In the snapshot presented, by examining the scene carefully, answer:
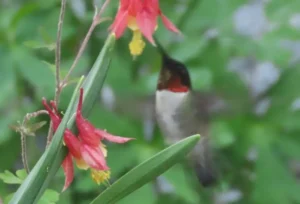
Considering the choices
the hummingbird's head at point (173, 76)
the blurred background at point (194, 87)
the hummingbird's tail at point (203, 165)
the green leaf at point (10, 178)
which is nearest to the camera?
the green leaf at point (10, 178)

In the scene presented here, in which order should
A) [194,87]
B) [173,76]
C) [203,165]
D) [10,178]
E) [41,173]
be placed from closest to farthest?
[41,173], [10,178], [173,76], [203,165], [194,87]

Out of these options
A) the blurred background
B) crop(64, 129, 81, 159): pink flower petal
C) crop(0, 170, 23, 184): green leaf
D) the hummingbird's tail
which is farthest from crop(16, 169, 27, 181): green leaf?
the blurred background

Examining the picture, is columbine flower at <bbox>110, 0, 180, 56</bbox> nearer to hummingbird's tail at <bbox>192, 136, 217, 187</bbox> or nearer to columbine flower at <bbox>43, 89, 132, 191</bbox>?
columbine flower at <bbox>43, 89, 132, 191</bbox>

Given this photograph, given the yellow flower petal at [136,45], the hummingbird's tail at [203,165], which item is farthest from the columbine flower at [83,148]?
the hummingbird's tail at [203,165]

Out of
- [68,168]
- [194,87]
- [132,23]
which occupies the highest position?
[132,23]

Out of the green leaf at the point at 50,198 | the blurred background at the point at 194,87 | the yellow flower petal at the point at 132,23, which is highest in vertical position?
the yellow flower petal at the point at 132,23

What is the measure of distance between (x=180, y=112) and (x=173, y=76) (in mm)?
93

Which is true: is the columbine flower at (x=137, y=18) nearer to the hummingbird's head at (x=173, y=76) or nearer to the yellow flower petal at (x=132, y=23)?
the yellow flower petal at (x=132, y=23)

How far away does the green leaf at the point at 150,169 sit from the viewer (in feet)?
2.72

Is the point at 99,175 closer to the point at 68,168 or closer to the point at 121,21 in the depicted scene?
the point at 68,168

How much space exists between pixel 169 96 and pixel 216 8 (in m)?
0.84

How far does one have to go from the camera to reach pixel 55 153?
0.83 m

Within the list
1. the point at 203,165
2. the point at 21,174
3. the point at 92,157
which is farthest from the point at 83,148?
the point at 203,165

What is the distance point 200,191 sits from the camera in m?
1.94
